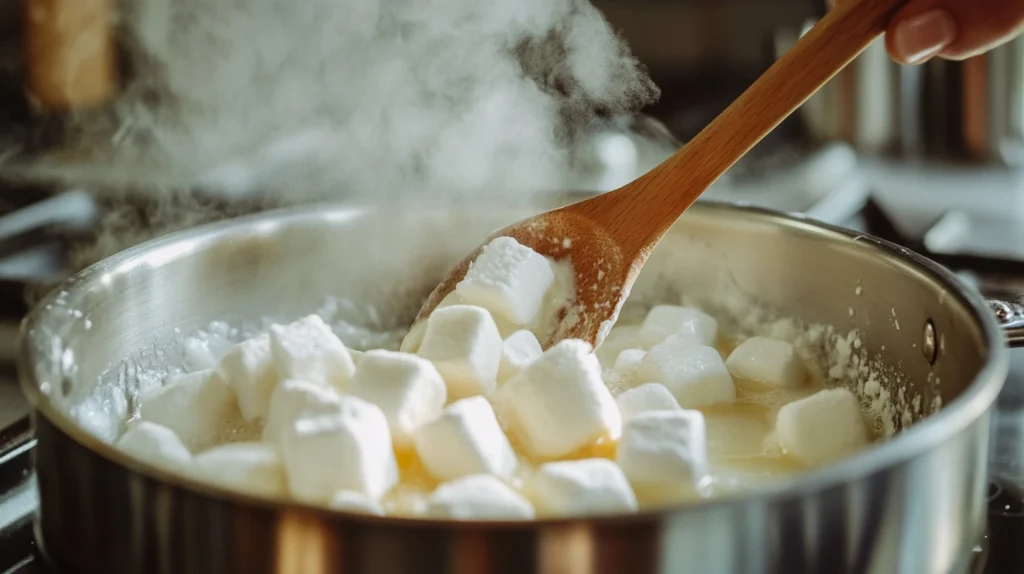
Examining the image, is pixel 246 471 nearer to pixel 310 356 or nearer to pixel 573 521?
pixel 310 356

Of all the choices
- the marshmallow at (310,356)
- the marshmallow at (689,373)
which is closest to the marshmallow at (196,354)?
the marshmallow at (310,356)

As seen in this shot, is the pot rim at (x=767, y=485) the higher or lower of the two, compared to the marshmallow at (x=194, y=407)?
higher

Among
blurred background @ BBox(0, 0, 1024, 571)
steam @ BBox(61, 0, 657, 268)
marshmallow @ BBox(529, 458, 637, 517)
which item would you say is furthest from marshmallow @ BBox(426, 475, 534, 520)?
blurred background @ BBox(0, 0, 1024, 571)

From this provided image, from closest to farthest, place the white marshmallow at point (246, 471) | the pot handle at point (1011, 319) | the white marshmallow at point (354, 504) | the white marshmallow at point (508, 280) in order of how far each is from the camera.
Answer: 1. the white marshmallow at point (354, 504)
2. the white marshmallow at point (246, 471)
3. the pot handle at point (1011, 319)
4. the white marshmallow at point (508, 280)

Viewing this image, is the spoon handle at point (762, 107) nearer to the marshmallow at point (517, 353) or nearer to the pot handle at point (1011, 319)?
the marshmallow at point (517, 353)

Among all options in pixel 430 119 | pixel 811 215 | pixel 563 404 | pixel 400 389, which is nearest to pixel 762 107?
pixel 563 404

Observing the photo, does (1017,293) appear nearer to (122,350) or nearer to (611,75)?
(611,75)
